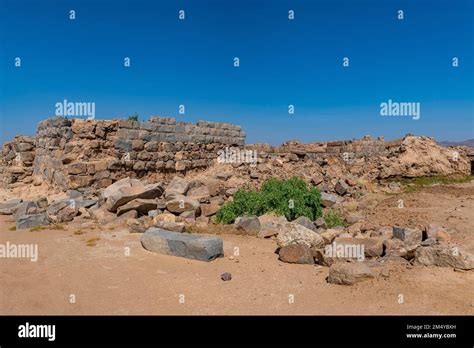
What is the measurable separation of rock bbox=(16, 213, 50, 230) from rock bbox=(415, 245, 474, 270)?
7404 millimetres

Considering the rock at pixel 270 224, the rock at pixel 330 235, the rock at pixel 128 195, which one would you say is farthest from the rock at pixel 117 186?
the rock at pixel 330 235

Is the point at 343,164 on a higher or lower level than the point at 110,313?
higher

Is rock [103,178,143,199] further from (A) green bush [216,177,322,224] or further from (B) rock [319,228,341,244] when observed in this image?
(B) rock [319,228,341,244]

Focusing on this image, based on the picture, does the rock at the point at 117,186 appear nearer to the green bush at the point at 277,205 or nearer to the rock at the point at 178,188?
the rock at the point at 178,188

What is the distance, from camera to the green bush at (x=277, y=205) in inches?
326

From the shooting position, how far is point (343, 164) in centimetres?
1372

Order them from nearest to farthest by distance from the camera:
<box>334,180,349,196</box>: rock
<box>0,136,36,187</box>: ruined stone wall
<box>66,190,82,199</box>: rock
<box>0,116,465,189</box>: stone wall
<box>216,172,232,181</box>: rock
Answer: <box>66,190,82,199</box>: rock < <box>0,116,465,189</box>: stone wall < <box>334,180,349,196</box>: rock < <box>216,172,232,181</box>: rock < <box>0,136,36,187</box>: ruined stone wall

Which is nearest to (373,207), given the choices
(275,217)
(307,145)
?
(275,217)

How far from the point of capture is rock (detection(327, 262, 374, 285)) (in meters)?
4.55

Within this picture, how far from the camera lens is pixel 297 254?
561 cm

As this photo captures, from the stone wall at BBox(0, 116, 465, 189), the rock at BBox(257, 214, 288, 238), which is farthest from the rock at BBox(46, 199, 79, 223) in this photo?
the rock at BBox(257, 214, 288, 238)

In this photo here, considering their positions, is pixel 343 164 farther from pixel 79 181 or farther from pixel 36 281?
pixel 36 281

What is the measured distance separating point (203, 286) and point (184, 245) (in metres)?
1.20
